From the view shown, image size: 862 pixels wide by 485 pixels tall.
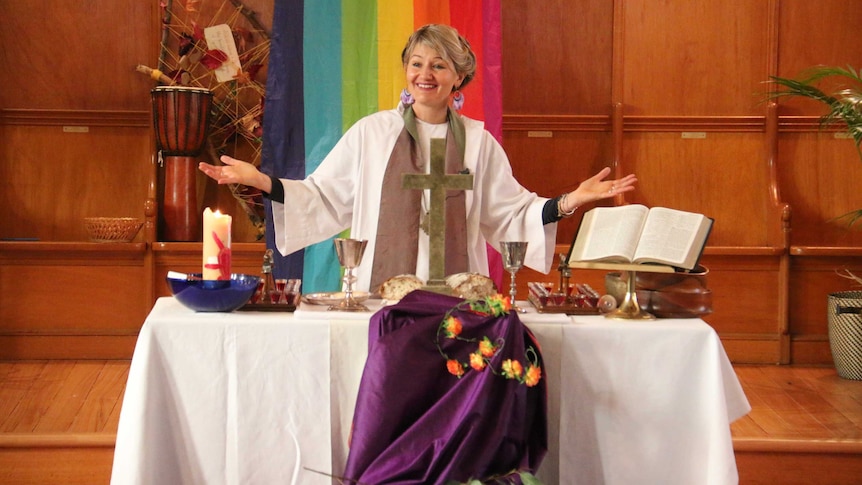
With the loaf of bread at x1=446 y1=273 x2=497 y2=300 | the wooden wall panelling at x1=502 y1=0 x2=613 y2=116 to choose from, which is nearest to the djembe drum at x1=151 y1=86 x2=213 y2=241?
the wooden wall panelling at x1=502 y1=0 x2=613 y2=116

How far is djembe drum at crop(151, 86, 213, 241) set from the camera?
4.53m

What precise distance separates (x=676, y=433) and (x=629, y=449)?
0.37 feet

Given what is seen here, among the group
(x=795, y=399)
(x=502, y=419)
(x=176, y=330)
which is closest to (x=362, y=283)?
(x=176, y=330)

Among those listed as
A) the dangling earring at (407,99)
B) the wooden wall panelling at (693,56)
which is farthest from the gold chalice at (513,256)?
the wooden wall panelling at (693,56)

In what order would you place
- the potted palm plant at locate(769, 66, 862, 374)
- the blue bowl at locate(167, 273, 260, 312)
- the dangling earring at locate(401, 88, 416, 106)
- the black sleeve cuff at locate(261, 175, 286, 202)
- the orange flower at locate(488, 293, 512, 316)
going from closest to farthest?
the orange flower at locate(488, 293, 512, 316) → the blue bowl at locate(167, 273, 260, 312) → the black sleeve cuff at locate(261, 175, 286, 202) → the dangling earring at locate(401, 88, 416, 106) → the potted palm plant at locate(769, 66, 862, 374)

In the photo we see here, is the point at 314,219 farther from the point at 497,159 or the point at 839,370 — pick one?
the point at 839,370

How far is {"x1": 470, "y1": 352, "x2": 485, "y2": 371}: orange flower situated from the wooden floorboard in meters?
1.55

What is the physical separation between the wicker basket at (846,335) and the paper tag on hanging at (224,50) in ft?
10.1

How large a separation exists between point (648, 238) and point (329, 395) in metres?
0.84

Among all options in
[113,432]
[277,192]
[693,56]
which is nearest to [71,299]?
[113,432]

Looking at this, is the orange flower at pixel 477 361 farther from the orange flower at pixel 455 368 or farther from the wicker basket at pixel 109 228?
the wicker basket at pixel 109 228

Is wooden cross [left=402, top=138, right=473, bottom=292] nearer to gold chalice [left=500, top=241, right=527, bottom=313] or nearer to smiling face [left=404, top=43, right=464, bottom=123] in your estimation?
gold chalice [left=500, top=241, right=527, bottom=313]

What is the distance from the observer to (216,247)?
2273mm

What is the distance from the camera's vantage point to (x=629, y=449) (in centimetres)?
216
